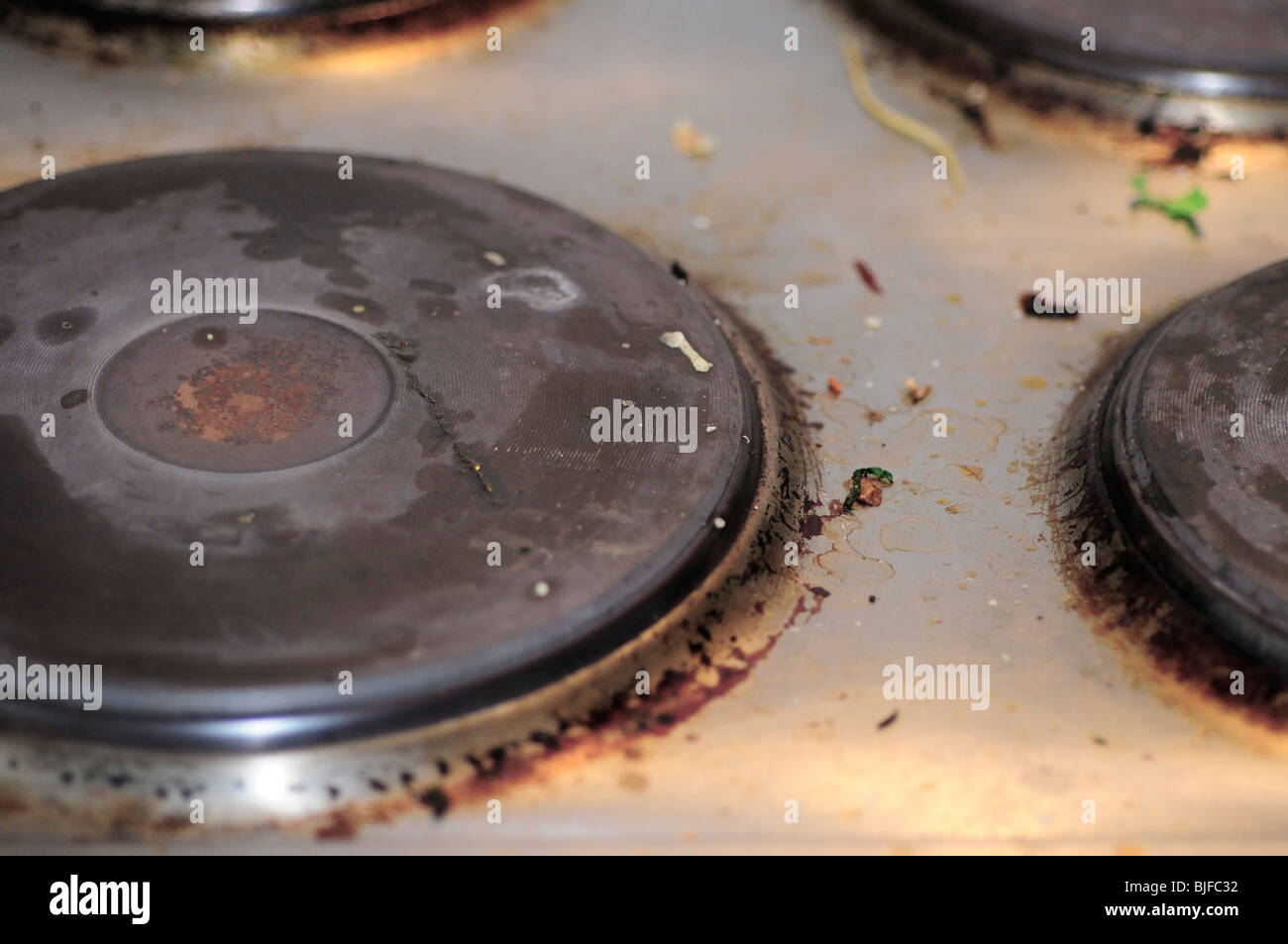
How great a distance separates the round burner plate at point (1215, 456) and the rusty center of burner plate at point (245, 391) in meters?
0.50

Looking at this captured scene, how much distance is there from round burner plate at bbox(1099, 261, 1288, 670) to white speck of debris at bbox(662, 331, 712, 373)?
281 millimetres

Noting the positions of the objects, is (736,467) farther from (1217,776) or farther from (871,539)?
(1217,776)

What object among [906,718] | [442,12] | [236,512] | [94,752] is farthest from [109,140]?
[906,718]

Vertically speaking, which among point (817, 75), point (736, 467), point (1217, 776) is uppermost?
point (817, 75)

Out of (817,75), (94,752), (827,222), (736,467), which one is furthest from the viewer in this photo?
(817,75)

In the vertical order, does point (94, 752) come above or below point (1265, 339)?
below

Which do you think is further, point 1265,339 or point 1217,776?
point 1265,339

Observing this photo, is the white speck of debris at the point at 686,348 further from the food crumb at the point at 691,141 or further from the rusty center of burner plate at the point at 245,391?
the food crumb at the point at 691,141

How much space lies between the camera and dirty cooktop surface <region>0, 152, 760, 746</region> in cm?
68

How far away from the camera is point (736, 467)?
81 centimetres

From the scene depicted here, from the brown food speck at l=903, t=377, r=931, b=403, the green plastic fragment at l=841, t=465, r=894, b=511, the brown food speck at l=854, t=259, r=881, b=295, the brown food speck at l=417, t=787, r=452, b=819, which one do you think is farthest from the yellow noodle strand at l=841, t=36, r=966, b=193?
the brown food speck at l=417, t=787, r=452, b=819

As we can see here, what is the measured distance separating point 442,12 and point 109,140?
377mm

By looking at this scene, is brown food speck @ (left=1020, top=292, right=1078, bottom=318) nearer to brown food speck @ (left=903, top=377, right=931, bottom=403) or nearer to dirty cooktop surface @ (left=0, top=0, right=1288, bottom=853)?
dirty cooktop surface @ (left=0, top=0, right=1288, bottom=853)

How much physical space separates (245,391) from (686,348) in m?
0.30
